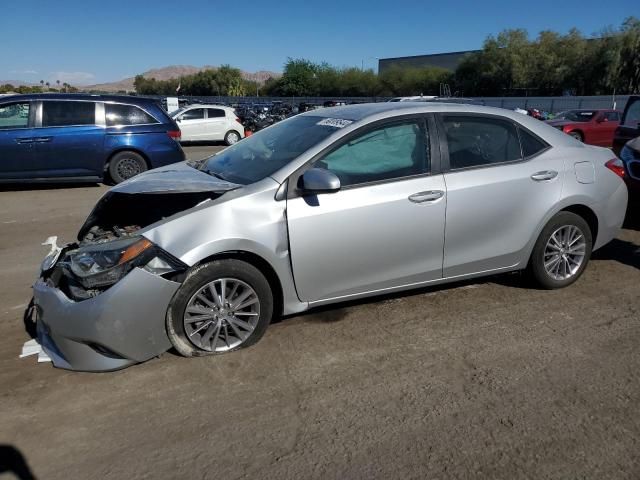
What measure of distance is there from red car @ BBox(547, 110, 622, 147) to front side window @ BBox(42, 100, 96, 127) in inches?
606

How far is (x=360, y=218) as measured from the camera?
3830 mm

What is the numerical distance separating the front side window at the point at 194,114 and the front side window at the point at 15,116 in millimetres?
11582

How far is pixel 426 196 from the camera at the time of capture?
4043 millimetres

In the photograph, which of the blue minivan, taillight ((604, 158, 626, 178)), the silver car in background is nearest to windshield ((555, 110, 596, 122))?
the blue minivan

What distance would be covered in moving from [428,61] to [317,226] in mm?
97473

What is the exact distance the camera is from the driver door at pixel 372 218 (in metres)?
3.73

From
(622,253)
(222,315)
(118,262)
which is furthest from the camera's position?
(622,253)

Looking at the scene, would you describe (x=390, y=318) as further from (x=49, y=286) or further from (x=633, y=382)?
(x=49, y=286)

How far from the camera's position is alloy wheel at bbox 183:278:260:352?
11.5 feet

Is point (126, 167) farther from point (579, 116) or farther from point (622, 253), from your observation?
point (579, 116)

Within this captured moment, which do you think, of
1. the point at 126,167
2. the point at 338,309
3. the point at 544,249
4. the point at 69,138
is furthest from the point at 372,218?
the point at 69,138

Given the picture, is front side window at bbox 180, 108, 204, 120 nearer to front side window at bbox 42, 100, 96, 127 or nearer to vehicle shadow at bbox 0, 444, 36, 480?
front side window at bbox 42, 100, 96, 127

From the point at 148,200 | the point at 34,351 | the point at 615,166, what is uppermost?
the point at 615,166

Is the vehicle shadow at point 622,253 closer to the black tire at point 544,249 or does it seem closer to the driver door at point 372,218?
the black tire at point 544,249
